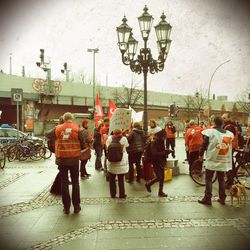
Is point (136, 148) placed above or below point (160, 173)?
above

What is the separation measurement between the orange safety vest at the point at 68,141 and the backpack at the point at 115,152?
1.23 m

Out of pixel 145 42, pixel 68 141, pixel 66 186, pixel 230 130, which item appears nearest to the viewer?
pixel 68 141

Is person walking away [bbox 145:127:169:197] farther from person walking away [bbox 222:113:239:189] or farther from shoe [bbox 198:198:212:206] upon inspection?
person walking away [bbox 222:113:239:189]

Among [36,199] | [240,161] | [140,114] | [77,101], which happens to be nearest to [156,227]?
[36,199]

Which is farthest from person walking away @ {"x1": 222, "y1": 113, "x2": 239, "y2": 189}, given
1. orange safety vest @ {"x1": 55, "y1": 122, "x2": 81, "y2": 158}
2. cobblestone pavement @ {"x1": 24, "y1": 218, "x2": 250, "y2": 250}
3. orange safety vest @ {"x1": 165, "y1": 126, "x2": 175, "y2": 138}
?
orange safety vest @ {"x1": 165, "y1": 126, "x2": 175, "y2": 138}

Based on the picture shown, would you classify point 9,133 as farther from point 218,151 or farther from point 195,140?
point 218,151

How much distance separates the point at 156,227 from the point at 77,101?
4029 cm

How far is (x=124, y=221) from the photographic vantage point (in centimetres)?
657

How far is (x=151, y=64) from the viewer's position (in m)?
12.7

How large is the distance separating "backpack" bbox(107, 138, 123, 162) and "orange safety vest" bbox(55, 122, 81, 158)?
123 centimetres

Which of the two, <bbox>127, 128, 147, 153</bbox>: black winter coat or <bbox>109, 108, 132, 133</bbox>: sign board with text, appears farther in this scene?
<bbox>127, 128, 147, 153</bbox>: black winter coat

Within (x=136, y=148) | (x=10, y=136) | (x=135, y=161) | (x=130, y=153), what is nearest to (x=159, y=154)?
(x=136, y=148)

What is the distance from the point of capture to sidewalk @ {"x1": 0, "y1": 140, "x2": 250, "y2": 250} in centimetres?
547

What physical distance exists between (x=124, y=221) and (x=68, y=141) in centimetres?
175
